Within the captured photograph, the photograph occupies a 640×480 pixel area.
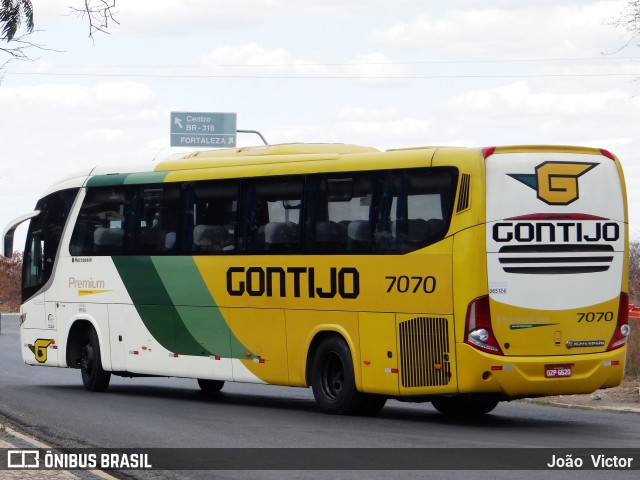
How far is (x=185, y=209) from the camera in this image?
21094mm

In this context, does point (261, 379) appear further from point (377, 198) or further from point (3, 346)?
point (3, 346)

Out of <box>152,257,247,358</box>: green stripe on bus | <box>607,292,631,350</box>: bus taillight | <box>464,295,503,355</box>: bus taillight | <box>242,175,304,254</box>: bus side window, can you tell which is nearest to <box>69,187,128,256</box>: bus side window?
<box>152,257,247,358</box>: green stripe on bus

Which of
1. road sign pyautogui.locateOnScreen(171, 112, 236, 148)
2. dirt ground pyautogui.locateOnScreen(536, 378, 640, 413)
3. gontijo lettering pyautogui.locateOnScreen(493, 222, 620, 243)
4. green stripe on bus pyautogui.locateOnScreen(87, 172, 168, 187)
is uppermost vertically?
road sign pyautogui.locateOnScreen(171, 112, 236, 148)

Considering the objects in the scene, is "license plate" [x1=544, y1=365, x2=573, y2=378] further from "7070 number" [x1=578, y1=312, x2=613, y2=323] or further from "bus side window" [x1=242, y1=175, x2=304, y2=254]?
"bus side window" [x1=242, y1=175, x2=304, y2=254]

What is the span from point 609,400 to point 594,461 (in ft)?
26.9

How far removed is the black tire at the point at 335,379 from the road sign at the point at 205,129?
124 ft

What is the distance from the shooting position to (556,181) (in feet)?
55.7

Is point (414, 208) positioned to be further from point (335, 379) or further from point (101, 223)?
point (101, 223)

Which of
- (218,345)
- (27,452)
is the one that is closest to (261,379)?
(218,345)

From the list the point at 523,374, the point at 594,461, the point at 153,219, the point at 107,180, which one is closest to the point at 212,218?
the point at 153,219

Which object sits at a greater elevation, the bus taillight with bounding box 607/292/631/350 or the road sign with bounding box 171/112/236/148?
the road sign with bounding box 171/112/236/148

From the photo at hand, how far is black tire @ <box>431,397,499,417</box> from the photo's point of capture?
18922 millimetres

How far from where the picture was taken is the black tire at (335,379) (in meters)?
18.2

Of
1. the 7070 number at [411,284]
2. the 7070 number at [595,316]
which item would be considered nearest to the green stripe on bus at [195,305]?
the 7070 number at [411,284]
